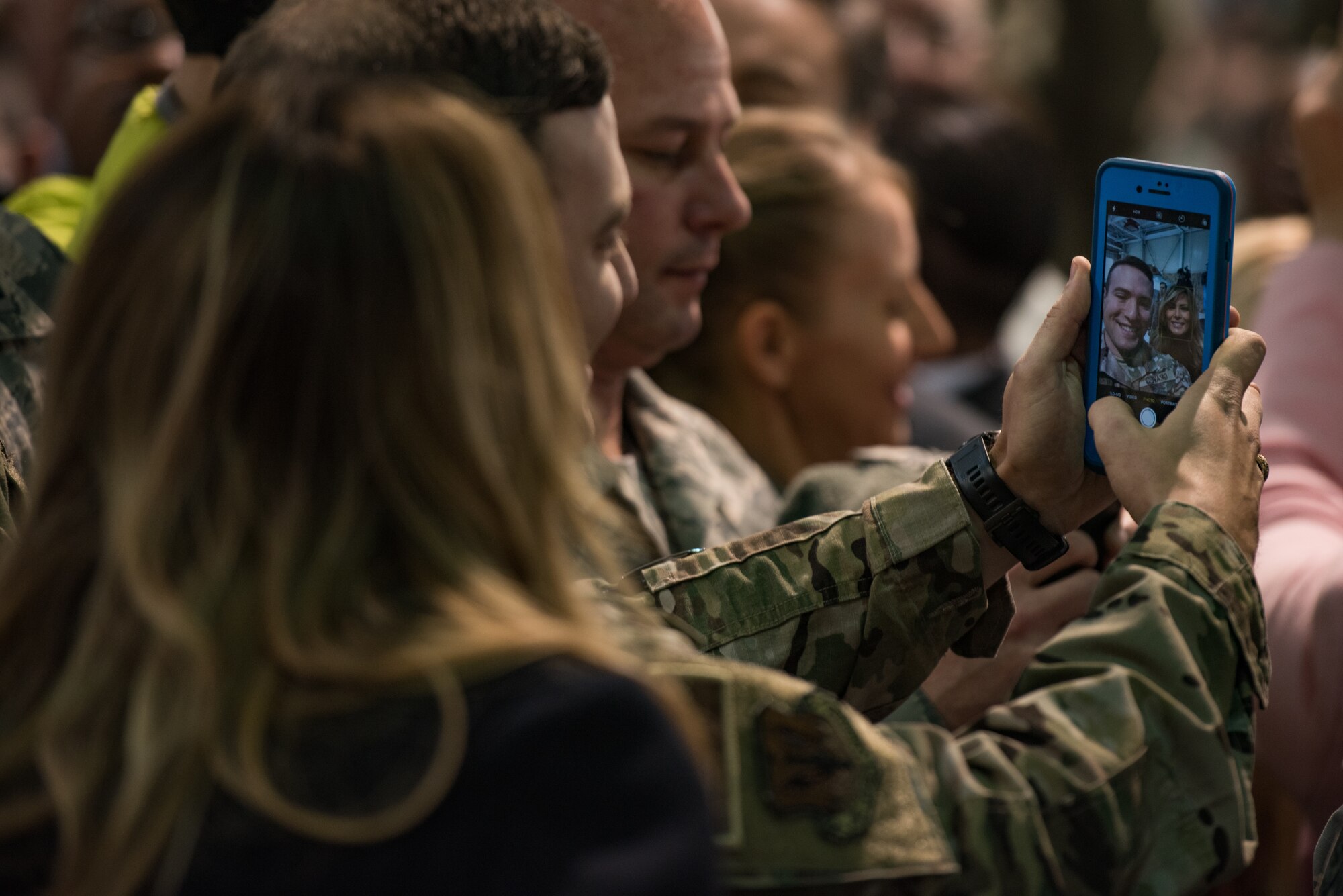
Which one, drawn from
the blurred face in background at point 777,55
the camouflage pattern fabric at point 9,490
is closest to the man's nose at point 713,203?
the camouflage pattern fabric at point 9,490

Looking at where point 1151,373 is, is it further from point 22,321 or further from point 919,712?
point 22,321

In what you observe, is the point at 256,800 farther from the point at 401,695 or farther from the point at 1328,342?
the point at 1328,342

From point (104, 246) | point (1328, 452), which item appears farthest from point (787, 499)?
point (104, 246)

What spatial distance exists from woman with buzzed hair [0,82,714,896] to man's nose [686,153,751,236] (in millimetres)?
1279

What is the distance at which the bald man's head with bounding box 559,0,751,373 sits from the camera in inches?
95.9

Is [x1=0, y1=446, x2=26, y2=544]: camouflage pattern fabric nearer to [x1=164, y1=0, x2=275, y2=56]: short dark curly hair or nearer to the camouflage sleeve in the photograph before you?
the camouflage sleeve

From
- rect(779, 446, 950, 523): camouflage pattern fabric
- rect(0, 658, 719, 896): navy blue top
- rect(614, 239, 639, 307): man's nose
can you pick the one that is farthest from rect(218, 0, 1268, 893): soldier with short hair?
rect(779, 446, 950, 523): camouflage pattern fabric

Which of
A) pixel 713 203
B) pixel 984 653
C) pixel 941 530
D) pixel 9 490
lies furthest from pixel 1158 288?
pixel 9 490

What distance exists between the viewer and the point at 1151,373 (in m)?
1.74

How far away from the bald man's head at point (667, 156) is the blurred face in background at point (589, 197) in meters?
0.60

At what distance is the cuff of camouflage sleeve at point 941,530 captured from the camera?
5.90 feet

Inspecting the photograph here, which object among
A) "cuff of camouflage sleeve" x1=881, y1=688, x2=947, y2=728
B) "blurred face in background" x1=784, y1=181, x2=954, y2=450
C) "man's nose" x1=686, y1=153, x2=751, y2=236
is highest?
"man's nose" x1=686, y1=153, x2=751, y2=236

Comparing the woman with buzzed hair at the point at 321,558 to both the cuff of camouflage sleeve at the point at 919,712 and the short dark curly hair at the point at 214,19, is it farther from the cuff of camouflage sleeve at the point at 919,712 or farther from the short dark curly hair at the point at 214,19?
the short dark curly hair at the point at 214,19

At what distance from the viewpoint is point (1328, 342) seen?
104 inches
